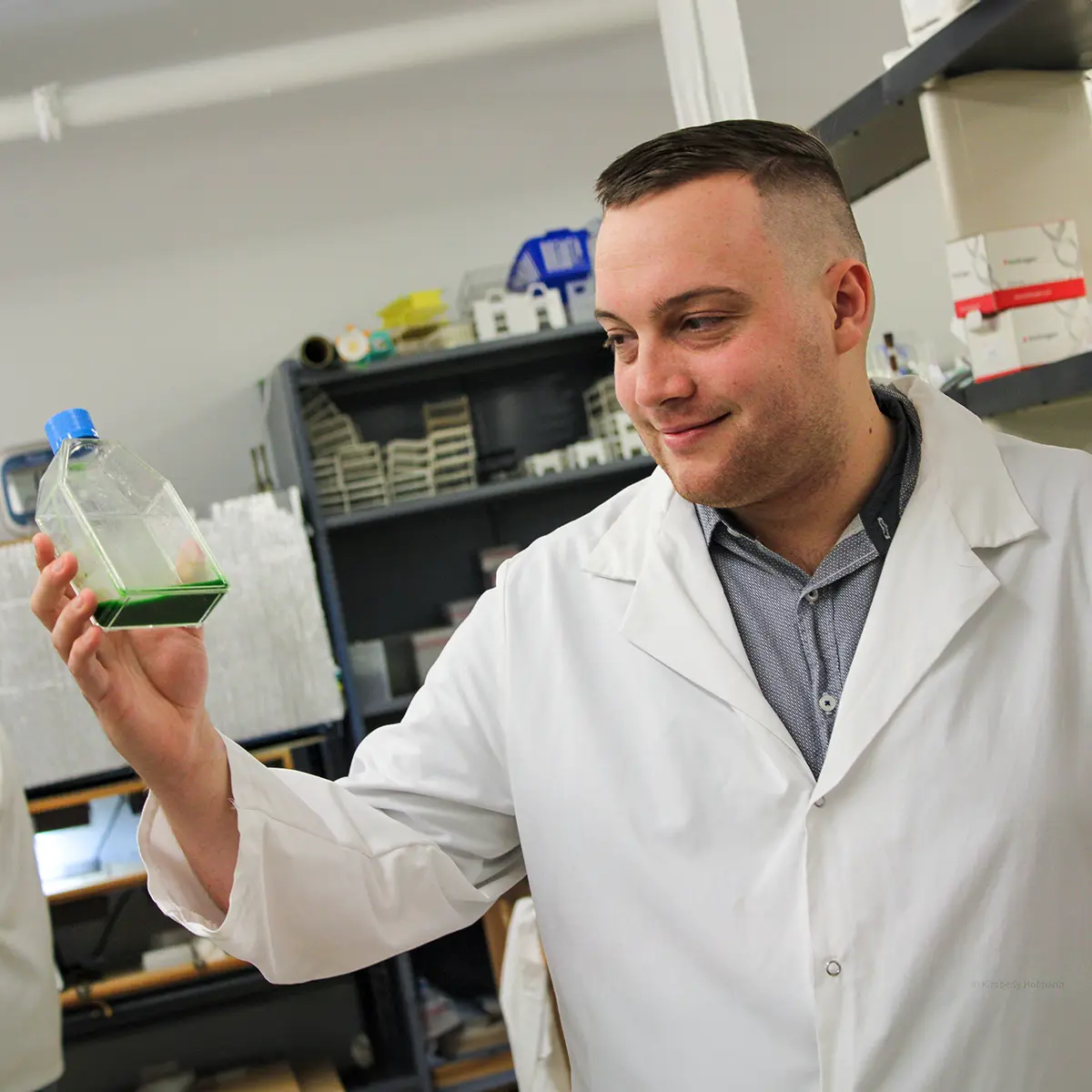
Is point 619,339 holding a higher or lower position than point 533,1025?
higher

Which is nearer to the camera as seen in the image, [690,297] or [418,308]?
[690,297]

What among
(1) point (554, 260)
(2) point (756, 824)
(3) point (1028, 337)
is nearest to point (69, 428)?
(2) point (756, 824)

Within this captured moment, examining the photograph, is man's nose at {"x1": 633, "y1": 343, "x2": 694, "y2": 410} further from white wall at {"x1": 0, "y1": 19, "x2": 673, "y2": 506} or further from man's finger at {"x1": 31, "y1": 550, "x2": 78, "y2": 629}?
white wall at {"x1": 0, "y1": 19, "x2": 673, "y2": 506}

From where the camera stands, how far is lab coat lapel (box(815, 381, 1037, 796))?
1.29 meters

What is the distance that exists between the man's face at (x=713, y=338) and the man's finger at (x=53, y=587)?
58 cm

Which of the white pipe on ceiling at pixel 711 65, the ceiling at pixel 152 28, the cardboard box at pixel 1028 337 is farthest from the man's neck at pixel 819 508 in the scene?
the ceiling at pixel 152 28

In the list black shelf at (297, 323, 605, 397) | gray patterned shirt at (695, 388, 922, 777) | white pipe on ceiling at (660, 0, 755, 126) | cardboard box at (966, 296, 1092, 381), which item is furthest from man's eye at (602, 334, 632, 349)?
black shelf at (297, 323, 605, 397)

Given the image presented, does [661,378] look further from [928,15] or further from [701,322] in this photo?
[928,15]

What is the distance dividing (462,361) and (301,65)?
3.39 feet

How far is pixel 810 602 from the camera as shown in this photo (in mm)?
1412

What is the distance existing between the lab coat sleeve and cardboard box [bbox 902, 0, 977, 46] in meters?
0.96

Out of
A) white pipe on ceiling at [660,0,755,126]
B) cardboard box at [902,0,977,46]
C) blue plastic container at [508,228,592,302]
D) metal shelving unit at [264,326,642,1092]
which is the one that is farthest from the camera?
blue plastic container at [508,228,592,302]

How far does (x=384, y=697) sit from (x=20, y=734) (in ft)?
3.26

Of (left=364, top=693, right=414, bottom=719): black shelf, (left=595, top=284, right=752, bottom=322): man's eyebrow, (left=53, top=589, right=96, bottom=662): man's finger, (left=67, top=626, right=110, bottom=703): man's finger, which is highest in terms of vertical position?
(left=595, top=284, right=752, bottom=322): man's eyebrow
